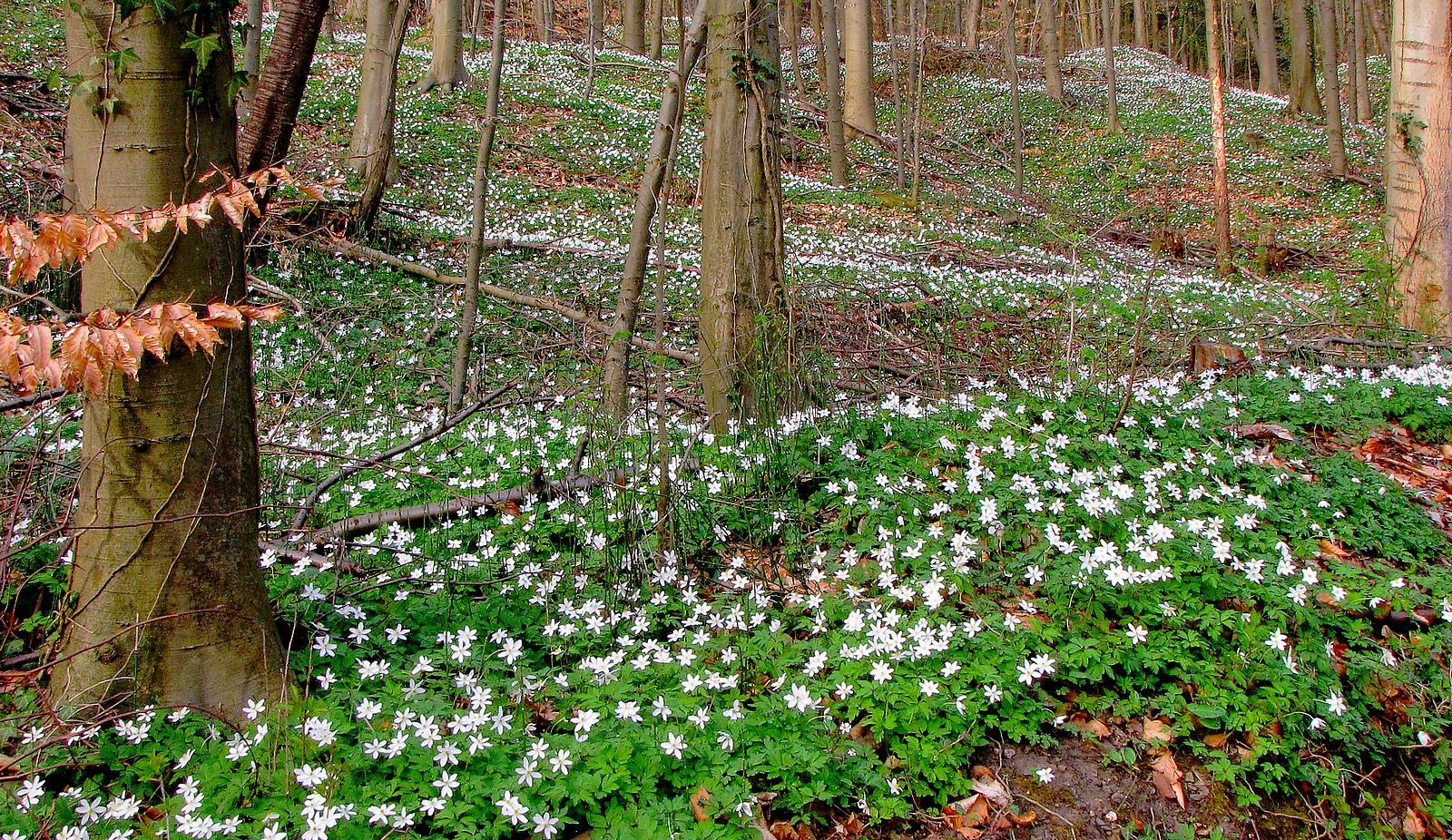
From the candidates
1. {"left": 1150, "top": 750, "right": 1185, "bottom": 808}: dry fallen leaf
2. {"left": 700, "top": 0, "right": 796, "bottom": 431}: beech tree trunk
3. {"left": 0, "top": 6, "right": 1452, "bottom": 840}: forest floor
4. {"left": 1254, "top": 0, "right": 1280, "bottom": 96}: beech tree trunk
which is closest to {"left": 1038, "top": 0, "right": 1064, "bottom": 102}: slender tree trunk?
{"left": 1254, "top": 0, "right": 1280, "bottom": 96}: beech tree trunk

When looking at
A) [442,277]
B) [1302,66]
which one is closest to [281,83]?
[442,277]

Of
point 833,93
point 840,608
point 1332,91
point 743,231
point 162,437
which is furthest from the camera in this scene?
point 1332,91

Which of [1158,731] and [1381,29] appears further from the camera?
[1381,29]

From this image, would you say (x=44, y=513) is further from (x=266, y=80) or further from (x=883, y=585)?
(x=266, y=80)

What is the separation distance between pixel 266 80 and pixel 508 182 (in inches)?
290

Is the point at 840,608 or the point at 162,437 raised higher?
the point at 162,437

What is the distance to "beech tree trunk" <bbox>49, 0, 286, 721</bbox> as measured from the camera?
96.3 inches

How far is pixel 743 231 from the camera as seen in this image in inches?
196

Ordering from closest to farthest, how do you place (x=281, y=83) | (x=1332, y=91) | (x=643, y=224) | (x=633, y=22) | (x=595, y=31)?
(x=643, y=224) < (x=281, y=83) < (x=595, y=31) < (x=1332, y=91) < (x=633, y=22)

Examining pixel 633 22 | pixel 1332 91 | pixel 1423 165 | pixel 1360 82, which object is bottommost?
pixel 1423 165

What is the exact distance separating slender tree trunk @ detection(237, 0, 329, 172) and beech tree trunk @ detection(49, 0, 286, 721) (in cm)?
471

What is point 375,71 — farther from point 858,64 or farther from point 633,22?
point 633,22

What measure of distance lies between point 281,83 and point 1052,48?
1014 inches

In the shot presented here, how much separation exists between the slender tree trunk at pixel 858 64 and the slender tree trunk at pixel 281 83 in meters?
15.7
